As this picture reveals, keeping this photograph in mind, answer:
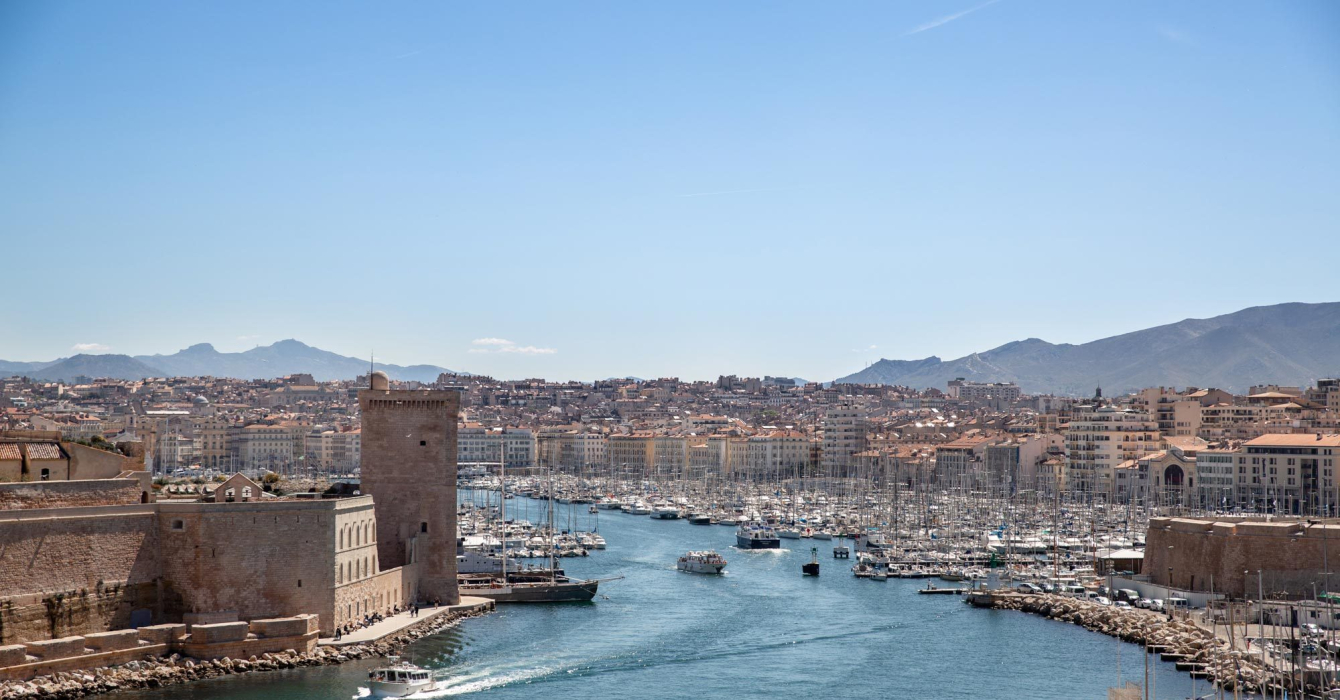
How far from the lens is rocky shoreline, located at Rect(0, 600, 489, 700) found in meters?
22.0

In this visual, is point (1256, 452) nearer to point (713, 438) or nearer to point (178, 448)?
point (713, 438)

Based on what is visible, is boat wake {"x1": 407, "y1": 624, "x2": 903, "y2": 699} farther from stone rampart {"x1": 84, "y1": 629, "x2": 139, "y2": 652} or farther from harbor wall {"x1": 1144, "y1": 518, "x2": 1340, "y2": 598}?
harbor wall {"x1": 1144, "y1": 518, "x2": 1340, "y2": 598}

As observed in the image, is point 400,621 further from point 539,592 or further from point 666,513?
point 666,513

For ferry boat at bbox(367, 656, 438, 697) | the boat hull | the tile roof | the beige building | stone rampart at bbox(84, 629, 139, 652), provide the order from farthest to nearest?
the beige building, the boat hull, the tile roof, stone rampart at bbox(84, 629, 139, 652), ferry boat at bbox(367, 656, 438, 697)

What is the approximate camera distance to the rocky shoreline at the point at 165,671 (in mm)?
22047

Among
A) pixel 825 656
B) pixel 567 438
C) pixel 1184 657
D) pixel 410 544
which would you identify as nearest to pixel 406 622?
pixel 410 544

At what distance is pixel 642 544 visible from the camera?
55.8 m

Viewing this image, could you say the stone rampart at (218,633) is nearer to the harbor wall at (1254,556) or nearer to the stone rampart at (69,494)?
the stone rampart at (69,494)

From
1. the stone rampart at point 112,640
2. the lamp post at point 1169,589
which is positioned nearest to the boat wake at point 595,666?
the stone rampart at point 112,640

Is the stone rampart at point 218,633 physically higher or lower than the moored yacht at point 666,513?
higher

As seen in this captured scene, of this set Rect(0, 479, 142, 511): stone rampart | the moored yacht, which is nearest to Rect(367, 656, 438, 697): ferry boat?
Rect(0, 479, 142, 511): stone rampart

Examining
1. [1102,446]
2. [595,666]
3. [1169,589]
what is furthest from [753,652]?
[1102,446]

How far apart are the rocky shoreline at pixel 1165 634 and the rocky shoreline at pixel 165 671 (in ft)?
44.9

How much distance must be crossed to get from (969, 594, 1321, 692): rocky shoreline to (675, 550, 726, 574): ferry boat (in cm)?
892
